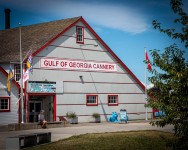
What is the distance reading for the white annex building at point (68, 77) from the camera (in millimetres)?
33344

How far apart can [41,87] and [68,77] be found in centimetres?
321

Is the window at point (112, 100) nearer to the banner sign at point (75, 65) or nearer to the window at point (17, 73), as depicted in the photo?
the banner sign at point (75, 65)

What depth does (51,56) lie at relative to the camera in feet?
115

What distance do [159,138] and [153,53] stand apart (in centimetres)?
909

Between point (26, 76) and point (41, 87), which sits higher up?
point (26, 76)

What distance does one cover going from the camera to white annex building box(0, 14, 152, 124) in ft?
109

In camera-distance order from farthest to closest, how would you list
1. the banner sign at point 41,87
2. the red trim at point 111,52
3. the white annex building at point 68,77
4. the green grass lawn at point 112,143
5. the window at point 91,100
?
the red trim at point 111,52
the window at point 91,100
the white annex building at point 68,77
the banner sign at point 41,87
the green grass lawn at point 112,143

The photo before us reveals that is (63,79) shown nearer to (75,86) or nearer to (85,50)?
(75,86)

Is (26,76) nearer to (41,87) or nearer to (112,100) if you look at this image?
(41,87)

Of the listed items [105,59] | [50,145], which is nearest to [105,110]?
[105,59]

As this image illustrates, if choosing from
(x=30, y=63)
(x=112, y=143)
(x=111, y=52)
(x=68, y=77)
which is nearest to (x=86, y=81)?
(x=68, y=77)

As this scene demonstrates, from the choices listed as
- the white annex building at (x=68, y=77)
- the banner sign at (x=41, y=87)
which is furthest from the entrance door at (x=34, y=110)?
the banner sign at (x=41, y=87)

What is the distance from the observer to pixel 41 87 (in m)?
33.8

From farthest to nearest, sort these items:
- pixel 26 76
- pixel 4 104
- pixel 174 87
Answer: pixel 4 104 < pixel 26 76 < pixel 174 87
